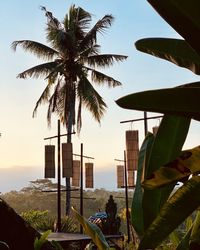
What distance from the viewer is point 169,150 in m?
0.96

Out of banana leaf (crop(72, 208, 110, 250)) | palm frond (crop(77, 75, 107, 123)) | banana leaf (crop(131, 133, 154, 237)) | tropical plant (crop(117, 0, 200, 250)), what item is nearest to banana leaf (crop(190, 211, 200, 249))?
tropical plant (crop(117, 0, 200, 250))

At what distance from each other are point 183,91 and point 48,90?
2168 centimetres

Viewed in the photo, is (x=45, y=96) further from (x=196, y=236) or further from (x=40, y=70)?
(x=196, y=236)

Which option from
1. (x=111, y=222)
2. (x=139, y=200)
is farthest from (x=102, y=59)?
(x=139, y=200)

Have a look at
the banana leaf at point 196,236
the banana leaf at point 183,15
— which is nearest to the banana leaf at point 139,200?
the banana leaf at point 196,236

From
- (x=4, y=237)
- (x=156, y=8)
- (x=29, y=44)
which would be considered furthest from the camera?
(x=29, y=44)

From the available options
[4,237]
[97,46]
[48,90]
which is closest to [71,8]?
[97,46]

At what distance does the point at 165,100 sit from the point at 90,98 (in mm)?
20484

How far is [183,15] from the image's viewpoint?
0.71m

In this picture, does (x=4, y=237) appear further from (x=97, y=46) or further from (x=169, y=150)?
(x=97, y=46)

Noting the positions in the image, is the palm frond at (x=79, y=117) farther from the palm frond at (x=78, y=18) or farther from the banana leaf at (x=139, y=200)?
the banana leaf at (x=139, y=200)

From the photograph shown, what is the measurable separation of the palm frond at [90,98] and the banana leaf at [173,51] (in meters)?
20.1

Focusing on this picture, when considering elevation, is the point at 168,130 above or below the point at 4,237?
above

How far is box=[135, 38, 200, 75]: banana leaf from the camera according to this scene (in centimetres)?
93
